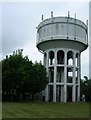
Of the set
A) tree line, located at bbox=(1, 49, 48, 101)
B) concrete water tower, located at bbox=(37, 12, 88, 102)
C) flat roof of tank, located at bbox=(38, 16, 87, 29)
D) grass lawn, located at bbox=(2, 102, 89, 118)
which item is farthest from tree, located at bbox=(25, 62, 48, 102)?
grass lawn, located at bbox=(2, 102, 89, 118)

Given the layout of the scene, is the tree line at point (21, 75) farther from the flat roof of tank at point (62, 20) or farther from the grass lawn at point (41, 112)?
the grass lawn at point (41, 112)

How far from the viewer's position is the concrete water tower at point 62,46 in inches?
2131

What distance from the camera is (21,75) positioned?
47.5 m

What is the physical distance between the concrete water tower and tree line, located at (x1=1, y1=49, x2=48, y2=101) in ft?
17.6

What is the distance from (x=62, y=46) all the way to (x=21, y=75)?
36.2 feet

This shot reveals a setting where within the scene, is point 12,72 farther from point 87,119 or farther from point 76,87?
point 87,119

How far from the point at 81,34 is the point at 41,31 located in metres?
7.71

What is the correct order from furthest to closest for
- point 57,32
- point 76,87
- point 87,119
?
1. point 76,87
2. point 57,32
3. point 87,119

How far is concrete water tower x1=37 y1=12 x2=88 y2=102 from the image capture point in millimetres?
54125

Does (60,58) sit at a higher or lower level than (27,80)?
higher

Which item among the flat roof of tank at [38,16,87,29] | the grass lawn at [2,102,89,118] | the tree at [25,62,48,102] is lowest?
the grass lawn at [2,102,89,118]

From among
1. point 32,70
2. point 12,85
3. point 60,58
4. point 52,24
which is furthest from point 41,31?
point 12,85

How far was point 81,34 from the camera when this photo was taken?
55.6 meters

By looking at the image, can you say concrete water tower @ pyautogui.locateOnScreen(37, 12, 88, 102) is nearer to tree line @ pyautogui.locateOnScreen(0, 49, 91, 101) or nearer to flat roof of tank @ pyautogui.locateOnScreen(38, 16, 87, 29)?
flat roof of tank @ pyautogui.locateOnScreen(38, 16, 87, 29)
